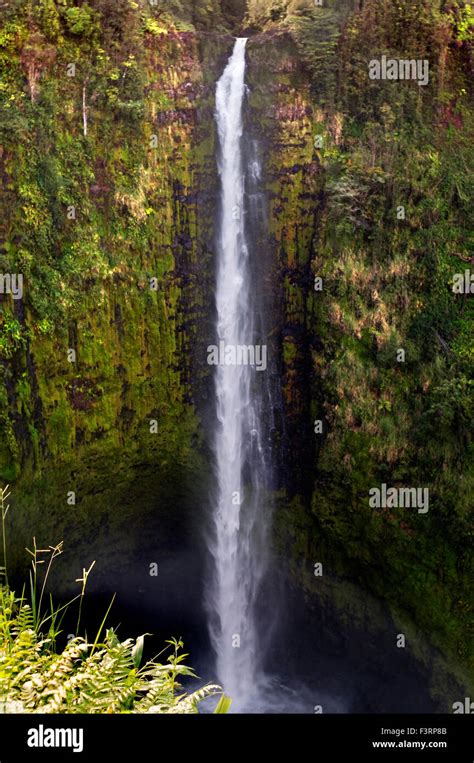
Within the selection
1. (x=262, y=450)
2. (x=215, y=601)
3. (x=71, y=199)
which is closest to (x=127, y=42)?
(x=71, y=199)

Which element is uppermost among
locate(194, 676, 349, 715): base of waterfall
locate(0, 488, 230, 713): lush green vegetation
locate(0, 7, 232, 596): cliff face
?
locate(0, 7, 232, 596): cliff face

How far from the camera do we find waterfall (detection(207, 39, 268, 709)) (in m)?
12.6

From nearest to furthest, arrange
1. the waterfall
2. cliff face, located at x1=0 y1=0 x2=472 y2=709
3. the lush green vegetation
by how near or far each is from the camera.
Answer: the lush green vegetation
cliff face, located at x1=0 y1=0 x2=472 y2=709
the waterfall

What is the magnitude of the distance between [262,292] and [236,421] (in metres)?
2.98

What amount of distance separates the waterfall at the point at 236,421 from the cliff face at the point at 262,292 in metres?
0.38

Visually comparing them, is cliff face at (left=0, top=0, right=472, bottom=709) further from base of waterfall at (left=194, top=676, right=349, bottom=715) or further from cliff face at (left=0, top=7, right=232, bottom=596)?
base of waterfall at (left=194, top=676, right=349, bottom=715)

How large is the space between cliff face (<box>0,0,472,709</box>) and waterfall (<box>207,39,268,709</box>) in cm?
38

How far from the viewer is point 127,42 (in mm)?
12500

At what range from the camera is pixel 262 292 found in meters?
12.7
